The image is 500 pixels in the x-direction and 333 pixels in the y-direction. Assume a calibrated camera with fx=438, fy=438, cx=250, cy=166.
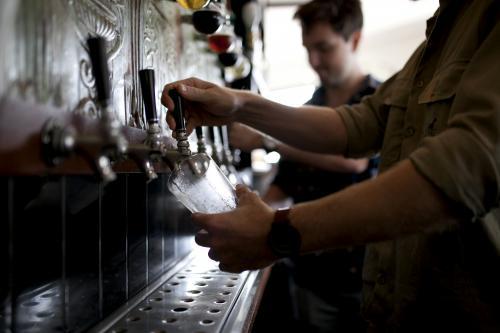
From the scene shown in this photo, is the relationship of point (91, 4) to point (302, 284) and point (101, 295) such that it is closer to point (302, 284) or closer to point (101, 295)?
point (101, 295)

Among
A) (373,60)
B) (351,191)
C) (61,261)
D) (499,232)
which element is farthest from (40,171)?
(373,60)

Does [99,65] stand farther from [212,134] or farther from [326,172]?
[326,172]

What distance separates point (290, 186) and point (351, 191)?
1416 millimetres

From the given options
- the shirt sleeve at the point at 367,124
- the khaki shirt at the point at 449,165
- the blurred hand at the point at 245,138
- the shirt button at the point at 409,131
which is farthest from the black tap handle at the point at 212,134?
the shirt button at the point at 409,131

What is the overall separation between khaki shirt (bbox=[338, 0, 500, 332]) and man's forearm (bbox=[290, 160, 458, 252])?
0.02m

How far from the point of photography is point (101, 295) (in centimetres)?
88

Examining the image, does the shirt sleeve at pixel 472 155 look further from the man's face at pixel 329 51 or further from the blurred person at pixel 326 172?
the man's face at pixel 329 51

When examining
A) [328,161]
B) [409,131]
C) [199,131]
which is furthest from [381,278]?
[328,161]

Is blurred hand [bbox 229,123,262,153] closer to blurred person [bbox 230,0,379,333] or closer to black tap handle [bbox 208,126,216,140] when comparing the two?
blurred person [bbox 230,0,379,333]

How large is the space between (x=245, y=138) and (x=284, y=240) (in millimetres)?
1119

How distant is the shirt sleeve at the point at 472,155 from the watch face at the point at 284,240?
8.9 inches

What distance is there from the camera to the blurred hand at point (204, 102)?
1013 millimetres

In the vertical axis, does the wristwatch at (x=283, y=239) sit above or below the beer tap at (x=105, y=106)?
below

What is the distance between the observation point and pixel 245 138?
182 cm
